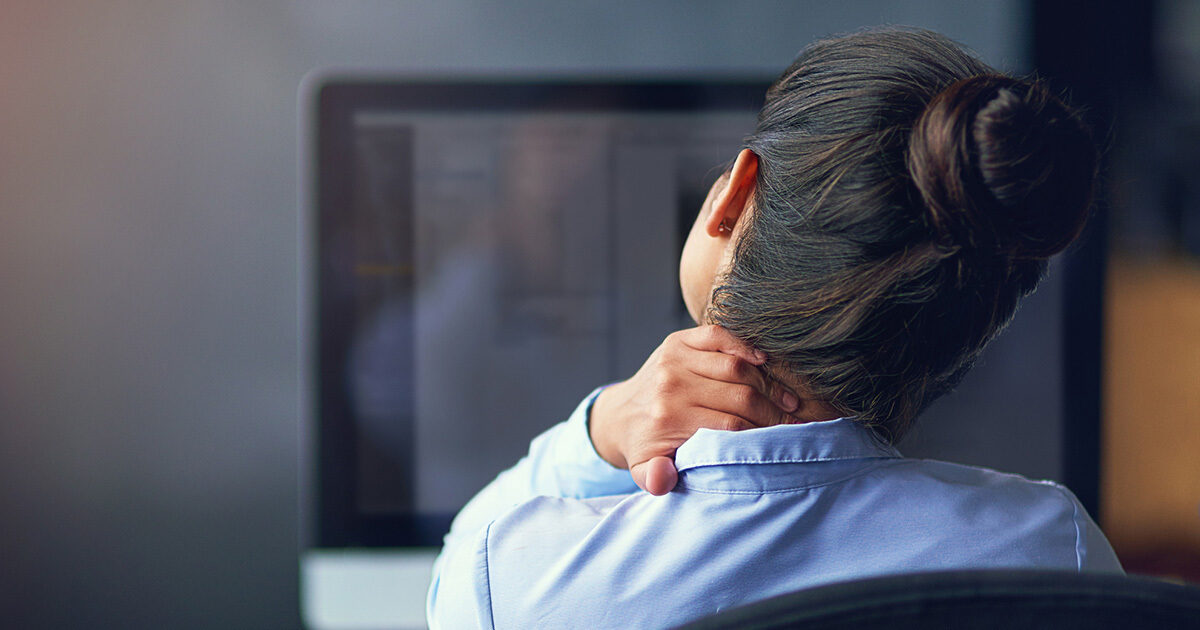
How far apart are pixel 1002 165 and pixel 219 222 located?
3.36 ft

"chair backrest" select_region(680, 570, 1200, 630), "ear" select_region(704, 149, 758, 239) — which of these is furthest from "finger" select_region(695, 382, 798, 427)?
"chair backrest" select_region(680, 570, 1200, 630)

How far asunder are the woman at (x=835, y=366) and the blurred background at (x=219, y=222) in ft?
2.21

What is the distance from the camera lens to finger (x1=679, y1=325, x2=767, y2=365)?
47 centimetres

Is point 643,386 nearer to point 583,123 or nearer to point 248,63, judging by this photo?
point 583,123

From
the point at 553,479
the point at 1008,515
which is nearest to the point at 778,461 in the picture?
the point at 1008,515

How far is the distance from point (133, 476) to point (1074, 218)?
1.20 meters

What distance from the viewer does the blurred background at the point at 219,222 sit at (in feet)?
3.34

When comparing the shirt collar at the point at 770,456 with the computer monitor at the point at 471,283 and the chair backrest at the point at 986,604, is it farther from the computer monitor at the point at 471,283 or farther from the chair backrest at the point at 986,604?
the computer monitor at the point at 471,283

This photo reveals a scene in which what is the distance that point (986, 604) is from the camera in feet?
0.76

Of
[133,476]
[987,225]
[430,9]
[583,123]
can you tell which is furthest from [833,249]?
[133,476]

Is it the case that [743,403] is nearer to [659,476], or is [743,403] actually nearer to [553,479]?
[659,476]

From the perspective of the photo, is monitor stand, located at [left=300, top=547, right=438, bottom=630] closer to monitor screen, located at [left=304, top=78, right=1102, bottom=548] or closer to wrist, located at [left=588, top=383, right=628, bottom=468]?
monitor screen, located at [left=304, top=78, right=1102, bottom=548]

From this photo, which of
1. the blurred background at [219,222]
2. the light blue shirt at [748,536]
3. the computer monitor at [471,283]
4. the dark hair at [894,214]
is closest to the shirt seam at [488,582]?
the light blue shirt at [748,536]

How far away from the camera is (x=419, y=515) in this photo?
3.00 ft
